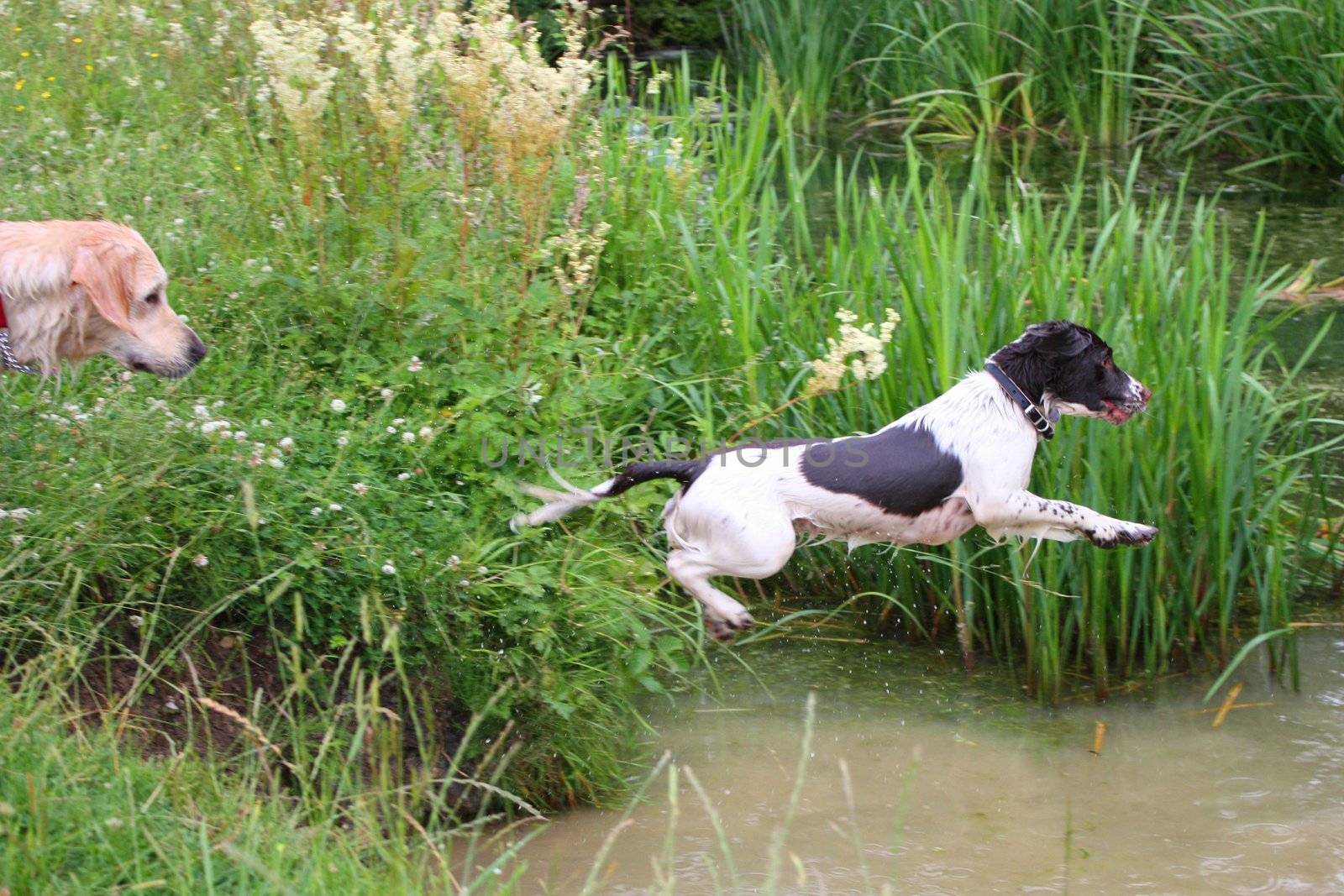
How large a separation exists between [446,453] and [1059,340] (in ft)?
5.48

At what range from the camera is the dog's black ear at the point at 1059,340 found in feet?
11.2

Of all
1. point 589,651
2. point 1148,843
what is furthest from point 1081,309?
point 589,651

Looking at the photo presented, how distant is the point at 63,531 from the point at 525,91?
5.76 feet

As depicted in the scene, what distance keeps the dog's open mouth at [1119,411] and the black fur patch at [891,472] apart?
0.41 meters

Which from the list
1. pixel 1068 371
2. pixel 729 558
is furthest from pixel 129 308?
pixel 1068 371

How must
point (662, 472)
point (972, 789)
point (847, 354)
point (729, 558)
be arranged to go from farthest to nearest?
1. point (972, 789)
2. point (847, 354)
3. point (662, 472)
4. point (729, 558)

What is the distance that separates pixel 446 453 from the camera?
12.7ft

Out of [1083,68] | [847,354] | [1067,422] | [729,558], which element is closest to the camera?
[729,558]

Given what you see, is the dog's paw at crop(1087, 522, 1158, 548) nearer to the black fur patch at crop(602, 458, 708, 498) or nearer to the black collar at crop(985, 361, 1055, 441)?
the black collar at crop(985, 361, 1055, 441)

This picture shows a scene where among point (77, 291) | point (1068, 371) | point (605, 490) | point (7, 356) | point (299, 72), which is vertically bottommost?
point (605, 490)

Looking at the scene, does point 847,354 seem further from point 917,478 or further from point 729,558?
point 729,558

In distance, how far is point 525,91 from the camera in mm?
4023

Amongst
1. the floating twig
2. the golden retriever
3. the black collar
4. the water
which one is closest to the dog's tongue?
the black collar

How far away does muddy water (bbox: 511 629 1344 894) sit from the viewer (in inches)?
137
